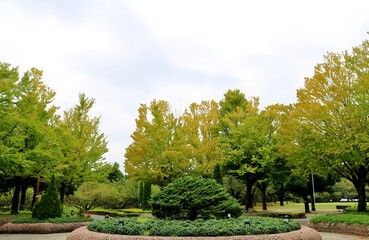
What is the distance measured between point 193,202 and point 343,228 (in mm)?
8137

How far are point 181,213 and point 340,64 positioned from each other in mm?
13203

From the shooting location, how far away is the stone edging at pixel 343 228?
561 inches

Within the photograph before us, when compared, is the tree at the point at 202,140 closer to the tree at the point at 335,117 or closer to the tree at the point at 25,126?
the tree at the point at 335,117

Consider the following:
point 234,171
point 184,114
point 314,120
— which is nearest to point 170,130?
point 184,114

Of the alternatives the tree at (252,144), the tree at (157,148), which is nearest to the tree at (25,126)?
the tree at (157,148)

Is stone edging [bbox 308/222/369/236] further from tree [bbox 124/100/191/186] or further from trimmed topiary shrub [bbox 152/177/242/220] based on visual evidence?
tree [bbox 124/100/191/186]

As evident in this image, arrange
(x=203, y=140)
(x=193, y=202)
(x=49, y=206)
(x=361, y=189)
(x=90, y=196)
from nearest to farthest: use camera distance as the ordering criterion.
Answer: (x=193, y=202) < (x=49, y=206) < (x=361, y=189) < (x=203, y=140) < (x=90, y=196)

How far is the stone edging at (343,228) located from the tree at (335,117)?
374cm

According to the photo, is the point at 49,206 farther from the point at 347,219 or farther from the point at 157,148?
the point at 347,219

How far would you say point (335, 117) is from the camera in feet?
59.3

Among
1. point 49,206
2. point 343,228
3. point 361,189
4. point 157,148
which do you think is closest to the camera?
point 343,228

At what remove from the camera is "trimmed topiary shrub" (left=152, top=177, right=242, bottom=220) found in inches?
482

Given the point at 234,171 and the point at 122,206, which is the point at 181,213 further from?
the point at 122,206

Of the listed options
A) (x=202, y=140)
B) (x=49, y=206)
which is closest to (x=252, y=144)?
(x=202, y=140)
